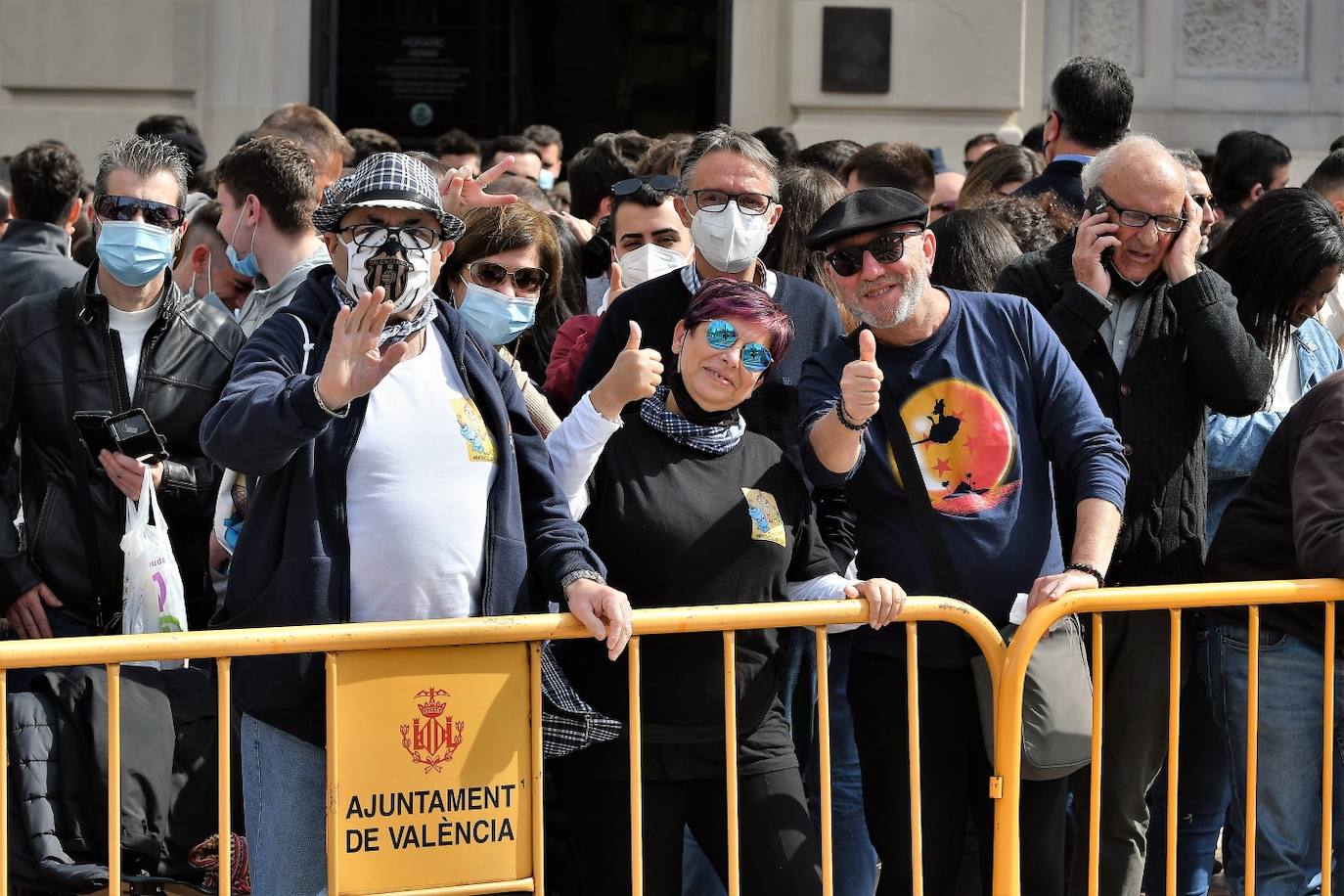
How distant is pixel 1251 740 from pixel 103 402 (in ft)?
10.1

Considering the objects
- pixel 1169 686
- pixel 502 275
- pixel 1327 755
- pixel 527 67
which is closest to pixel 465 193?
pixel 502 275

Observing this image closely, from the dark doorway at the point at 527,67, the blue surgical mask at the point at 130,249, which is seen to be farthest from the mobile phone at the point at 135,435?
the dark doorway at the point at 527,67

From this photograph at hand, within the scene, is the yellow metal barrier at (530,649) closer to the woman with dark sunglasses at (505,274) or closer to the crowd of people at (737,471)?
the crowd of people at (737,471)

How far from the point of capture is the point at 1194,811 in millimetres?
4852

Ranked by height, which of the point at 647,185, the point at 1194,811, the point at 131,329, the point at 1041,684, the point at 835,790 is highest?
the point at 647,185

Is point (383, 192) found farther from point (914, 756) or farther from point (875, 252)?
point (914, 756)

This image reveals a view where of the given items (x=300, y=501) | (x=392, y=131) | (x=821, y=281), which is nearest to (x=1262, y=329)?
(x=821, y=281)

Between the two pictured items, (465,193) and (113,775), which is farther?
(465,193)

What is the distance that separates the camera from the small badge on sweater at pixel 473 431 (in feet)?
12.0

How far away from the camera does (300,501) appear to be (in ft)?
11.5

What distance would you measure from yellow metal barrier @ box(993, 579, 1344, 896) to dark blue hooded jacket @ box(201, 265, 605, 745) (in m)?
1.06

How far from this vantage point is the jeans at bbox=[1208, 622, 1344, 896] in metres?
4.28

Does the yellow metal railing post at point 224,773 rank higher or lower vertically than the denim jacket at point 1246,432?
lower

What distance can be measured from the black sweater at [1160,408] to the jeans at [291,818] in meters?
2.06
